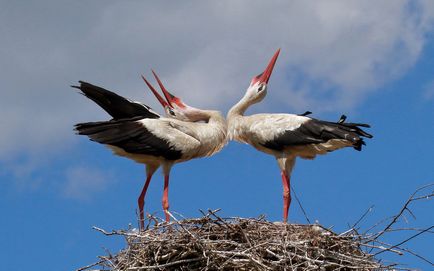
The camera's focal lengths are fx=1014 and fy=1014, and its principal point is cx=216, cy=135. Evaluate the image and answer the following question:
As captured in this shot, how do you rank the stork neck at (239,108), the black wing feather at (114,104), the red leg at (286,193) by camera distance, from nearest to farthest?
the red leg at (286,193) < the black wing feather at (114,104) < the stork neck at (239,108)

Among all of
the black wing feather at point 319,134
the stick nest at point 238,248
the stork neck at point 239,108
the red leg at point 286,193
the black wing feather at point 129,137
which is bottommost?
the stick nest at point 238,248

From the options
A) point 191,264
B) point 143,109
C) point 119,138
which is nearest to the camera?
point 191,264

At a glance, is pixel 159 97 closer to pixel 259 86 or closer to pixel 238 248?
pixel 259 86

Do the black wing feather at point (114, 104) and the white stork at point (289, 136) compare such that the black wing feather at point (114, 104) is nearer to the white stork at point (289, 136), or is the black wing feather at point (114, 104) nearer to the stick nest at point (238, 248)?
the white stork at point (289, 136)

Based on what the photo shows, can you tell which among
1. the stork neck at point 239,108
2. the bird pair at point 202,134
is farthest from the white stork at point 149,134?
the stork neck at point 239,108

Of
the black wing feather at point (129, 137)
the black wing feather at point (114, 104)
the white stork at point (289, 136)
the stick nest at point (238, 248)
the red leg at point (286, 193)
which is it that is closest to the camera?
the stick nest at point (238, 248)

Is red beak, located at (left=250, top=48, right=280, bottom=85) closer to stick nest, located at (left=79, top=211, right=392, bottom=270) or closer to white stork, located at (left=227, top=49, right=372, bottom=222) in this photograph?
white stork, located at (left=227, top=49, right=372, bottom=222)

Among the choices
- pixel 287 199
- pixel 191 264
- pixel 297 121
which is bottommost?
pixel 191 264

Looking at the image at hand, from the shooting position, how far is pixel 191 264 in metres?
8.52

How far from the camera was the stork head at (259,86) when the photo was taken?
1189cm

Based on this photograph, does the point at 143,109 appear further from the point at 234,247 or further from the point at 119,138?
the point at 234,247

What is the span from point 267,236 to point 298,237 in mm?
273

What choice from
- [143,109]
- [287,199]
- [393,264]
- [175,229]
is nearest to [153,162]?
[143,109]

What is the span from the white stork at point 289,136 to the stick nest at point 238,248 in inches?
80.2
